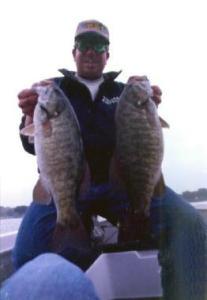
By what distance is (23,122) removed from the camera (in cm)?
468

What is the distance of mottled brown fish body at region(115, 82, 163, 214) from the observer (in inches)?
165

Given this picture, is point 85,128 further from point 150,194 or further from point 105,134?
point 150,194

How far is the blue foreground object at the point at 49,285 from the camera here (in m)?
1.75

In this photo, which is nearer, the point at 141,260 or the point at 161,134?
the point at 161,134

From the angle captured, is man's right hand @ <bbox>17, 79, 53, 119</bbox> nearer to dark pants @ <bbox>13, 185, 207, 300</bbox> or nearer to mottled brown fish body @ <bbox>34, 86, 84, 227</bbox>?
mottled brown fish body @ <bbox>34, 86, 84, 227</bbox>

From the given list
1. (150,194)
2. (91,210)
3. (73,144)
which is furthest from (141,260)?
(73,144)

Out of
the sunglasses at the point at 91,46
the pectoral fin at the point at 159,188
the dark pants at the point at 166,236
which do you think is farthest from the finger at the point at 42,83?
the pectoral fin at the point at 159,188

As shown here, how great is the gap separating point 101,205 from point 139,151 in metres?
0.70

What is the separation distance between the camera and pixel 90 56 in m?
4.88

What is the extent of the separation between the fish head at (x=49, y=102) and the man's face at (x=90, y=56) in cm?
70

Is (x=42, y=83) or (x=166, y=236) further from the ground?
(x=42, y=83)

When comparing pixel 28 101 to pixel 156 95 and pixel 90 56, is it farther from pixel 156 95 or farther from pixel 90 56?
pixel 156 95

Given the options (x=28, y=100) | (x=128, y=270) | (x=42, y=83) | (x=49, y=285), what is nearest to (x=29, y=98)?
(x=28, y=100)

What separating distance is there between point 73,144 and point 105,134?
647 millimetres
